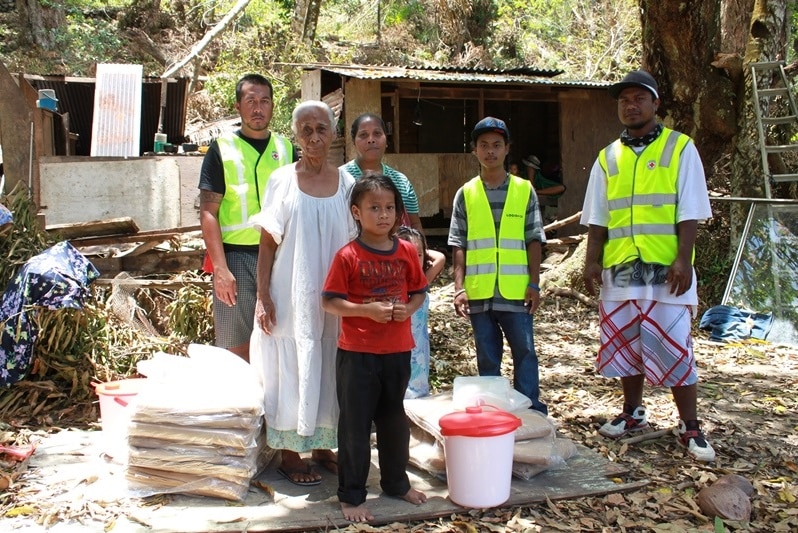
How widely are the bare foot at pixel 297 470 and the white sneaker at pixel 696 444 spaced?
6.38 feet

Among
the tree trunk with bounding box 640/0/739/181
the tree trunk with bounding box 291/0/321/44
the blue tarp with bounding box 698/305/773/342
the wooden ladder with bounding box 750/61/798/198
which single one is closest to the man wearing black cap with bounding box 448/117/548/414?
the blue tarp with bounding box 698/305/773/342

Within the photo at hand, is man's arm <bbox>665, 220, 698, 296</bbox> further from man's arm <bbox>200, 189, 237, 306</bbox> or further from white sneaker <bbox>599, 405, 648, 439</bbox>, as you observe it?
man's arm <bbox>200, 189, 237, 306</bbox>

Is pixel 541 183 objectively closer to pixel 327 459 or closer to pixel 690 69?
pixel 690 69

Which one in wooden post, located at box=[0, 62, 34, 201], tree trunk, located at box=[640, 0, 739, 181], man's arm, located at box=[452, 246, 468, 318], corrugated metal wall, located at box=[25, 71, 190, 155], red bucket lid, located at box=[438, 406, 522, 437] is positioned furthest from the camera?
corrugated metal wall, located at box=[25, 71, 190, 155]

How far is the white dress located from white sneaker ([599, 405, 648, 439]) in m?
1.69

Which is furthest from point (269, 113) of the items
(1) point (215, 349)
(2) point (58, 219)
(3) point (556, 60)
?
(3) point (556, 60)

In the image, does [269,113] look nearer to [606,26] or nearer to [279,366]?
[279,366]

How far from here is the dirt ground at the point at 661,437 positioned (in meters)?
3.17

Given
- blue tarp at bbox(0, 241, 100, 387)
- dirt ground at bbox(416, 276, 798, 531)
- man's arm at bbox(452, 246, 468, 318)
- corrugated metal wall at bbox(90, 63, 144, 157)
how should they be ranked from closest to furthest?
dirt ground at bbox(416, 276, 798, 531) → man's arm at bbox(452, 246, 468, 318) → blue tarp at bbox(0, 241, 100, 387) → corrugated metal wall at bbox(90, 63, 144, 157)

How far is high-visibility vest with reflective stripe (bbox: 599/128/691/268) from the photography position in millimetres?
3721

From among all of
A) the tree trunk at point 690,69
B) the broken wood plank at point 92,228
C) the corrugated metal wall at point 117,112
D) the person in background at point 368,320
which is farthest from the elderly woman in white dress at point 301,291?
the corrugated metal wall at point 117,112

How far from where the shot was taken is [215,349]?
353cm

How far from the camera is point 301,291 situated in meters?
3.30

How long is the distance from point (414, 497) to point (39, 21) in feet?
62.3
